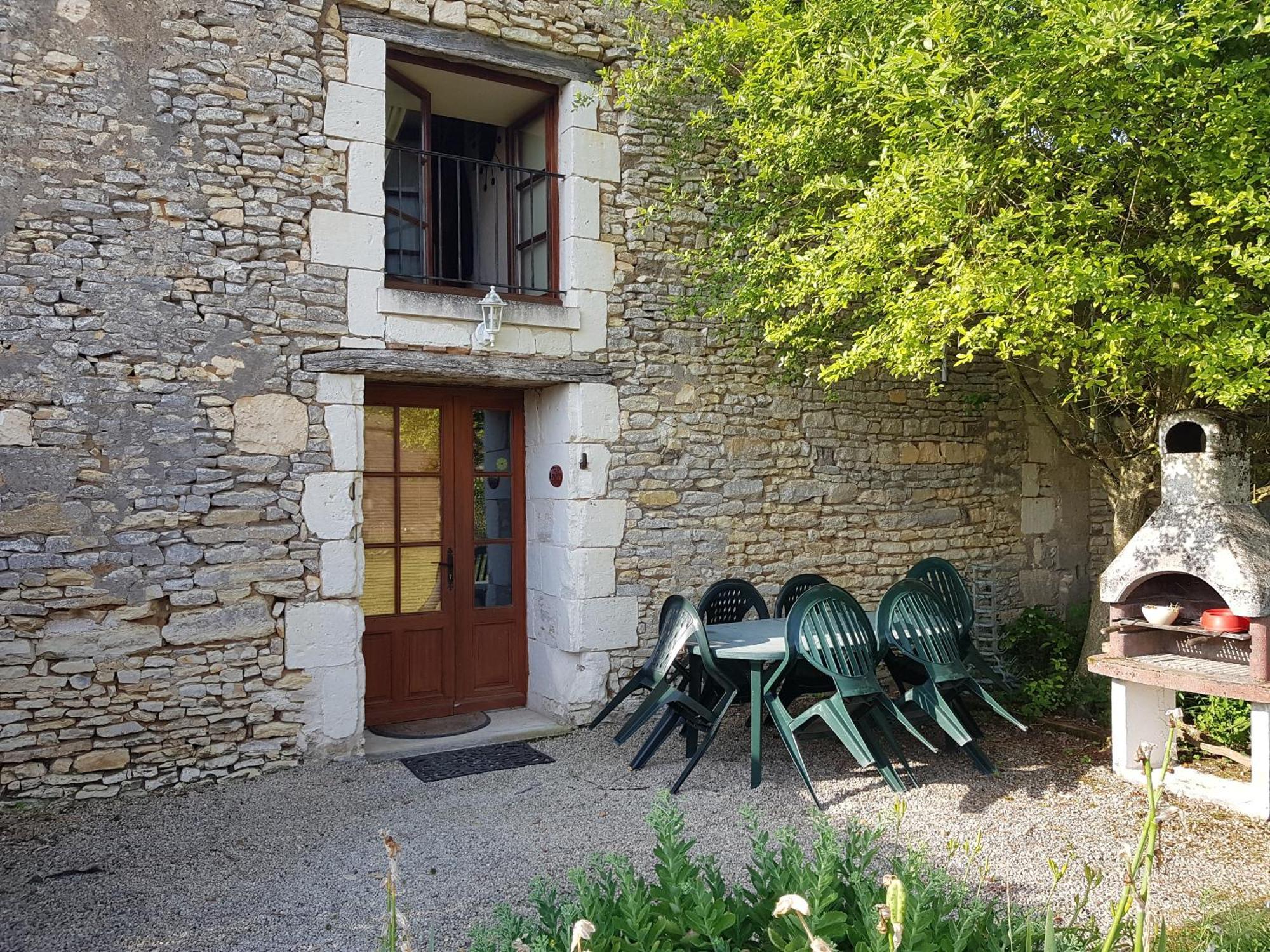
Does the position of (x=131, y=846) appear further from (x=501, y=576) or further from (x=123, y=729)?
(x=501, y=576)

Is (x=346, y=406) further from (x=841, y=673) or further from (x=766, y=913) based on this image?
(x=766, y=913)

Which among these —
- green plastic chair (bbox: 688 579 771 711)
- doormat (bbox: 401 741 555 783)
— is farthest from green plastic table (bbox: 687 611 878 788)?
doormat (bbox: 401 741 555 783)

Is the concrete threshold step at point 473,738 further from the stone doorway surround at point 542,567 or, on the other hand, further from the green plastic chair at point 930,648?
the green plastic chair at point 930,648

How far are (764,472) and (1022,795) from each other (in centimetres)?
241

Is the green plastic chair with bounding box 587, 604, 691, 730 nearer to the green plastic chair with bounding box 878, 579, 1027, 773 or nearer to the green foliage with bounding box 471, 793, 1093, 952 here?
the green plastic chair with bounding box 878, 579, 1027, 773

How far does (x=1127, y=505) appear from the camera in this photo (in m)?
5.32

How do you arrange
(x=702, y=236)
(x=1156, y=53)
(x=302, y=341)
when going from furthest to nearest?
(x=702, y=236) < (x=302, y=341) < (x=1156, y=53)

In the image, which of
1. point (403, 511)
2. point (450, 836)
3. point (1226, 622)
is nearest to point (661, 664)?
point (450, 836)

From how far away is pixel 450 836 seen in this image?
376 centimetres

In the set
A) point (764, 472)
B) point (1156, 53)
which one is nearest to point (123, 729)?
point (764, 472)

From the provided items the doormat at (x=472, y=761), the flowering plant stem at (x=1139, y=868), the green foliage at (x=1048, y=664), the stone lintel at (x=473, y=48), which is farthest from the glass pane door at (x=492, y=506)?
the flowering plant stem at (x=1139, y=868)

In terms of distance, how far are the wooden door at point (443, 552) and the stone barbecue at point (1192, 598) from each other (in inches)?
131

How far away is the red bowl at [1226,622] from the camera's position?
13.2ft

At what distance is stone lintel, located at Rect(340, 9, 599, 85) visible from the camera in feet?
15.6
